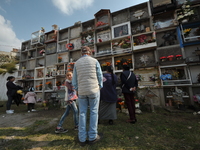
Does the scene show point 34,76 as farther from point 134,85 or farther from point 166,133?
point 166,133

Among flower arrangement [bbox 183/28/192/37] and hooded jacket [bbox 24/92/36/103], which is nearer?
hooded jacket [bbox 24/92/36/103]

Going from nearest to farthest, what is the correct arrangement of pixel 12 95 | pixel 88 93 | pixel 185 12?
1. pixel 88 93
2. pixel 12 95
3. pixel 185 12

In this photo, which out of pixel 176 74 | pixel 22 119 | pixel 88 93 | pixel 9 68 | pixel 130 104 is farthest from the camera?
pixel 9 68

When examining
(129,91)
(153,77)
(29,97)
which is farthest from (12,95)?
(153,77)

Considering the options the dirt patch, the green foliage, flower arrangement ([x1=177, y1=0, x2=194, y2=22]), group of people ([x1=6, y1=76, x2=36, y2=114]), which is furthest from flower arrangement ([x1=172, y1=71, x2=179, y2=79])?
the green foliage

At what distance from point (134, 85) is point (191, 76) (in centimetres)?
716

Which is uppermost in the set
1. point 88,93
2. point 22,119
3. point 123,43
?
point 123,43

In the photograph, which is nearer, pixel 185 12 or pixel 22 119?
pixel 22 119

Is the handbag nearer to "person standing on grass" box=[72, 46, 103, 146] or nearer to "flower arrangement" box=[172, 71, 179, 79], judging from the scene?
"person standing on grass" box=[72, 46, 103, 146]

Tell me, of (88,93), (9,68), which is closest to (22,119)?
(88,93)

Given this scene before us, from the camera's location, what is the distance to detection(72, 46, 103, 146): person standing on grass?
2.10 m

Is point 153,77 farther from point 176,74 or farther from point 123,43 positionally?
point 123,43

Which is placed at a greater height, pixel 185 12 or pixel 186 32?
pixel 185 12

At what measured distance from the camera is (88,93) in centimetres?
211
